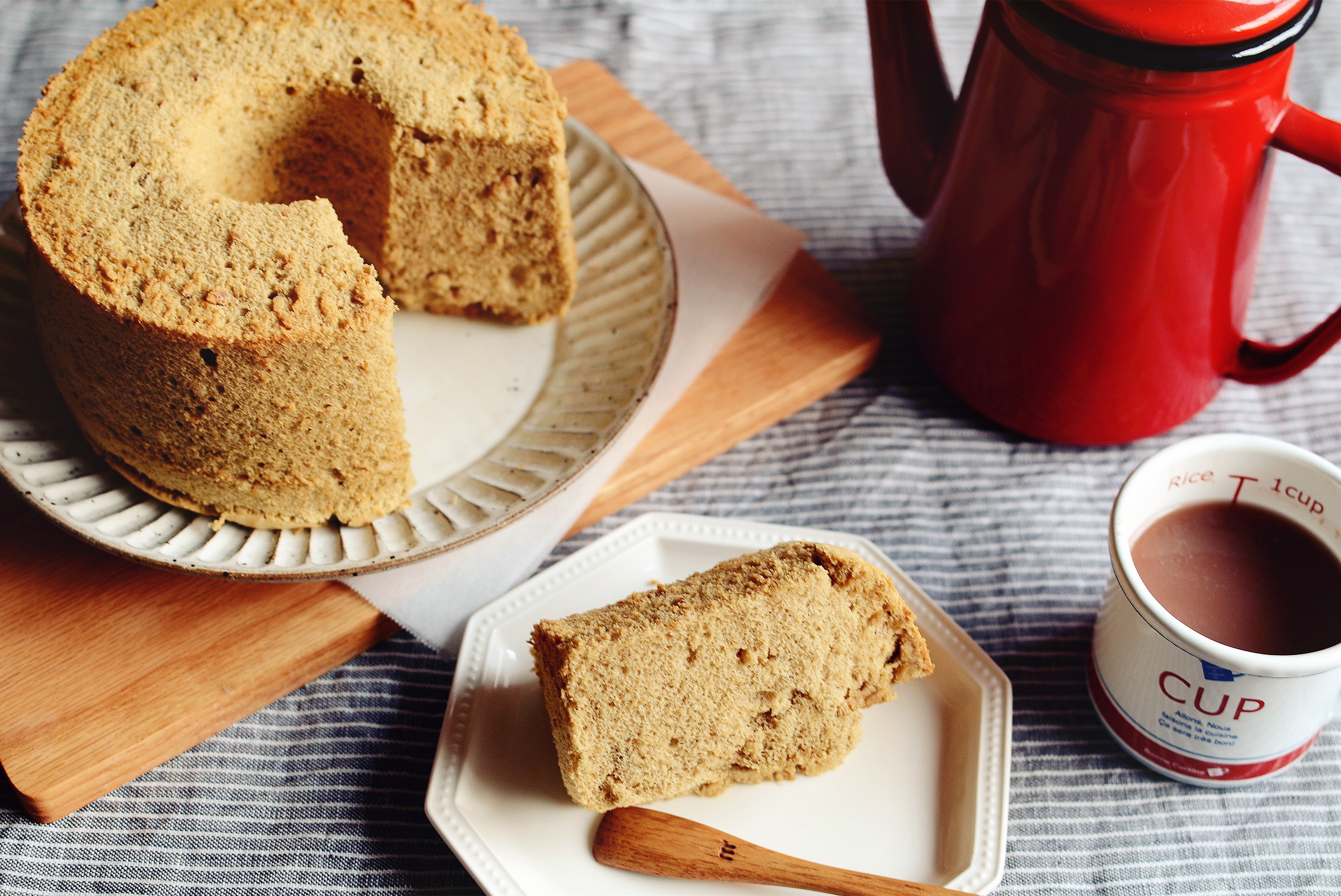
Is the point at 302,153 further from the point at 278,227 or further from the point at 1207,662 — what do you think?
the point at 1207,662

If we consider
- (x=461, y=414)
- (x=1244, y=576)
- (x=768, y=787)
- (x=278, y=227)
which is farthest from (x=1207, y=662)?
(x=278, y=227)

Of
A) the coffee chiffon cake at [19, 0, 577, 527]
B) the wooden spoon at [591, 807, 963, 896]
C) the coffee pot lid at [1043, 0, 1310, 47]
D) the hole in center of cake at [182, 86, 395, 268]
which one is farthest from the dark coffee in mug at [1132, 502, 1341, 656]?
the hole in center of cake at [182, 86, 395, 268]

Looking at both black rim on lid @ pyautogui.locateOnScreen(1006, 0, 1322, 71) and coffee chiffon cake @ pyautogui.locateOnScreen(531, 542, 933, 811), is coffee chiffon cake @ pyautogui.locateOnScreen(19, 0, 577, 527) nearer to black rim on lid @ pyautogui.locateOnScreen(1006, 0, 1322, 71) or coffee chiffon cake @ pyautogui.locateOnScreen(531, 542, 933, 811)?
coffee chiffon cake @ pyautogui.locateOnScreen(531, 542, 933, 811)

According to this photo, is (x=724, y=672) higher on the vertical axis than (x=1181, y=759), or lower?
higher

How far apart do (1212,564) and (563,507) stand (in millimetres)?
793

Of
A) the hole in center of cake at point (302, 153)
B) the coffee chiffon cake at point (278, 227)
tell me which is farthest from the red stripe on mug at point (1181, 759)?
the hole in center of cake at point (302, 153)

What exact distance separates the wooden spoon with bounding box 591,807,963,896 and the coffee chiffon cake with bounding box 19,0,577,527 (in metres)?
0.53

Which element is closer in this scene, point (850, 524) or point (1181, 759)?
point (1181, 759)

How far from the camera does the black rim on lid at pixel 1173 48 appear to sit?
116 cm

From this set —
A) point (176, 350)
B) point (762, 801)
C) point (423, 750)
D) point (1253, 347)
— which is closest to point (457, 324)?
point (176, 350)

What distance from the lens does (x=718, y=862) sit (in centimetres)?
116

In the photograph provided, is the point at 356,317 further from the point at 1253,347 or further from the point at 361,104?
the point at 1253,347

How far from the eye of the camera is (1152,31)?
1.15m

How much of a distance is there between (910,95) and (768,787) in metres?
0.94
